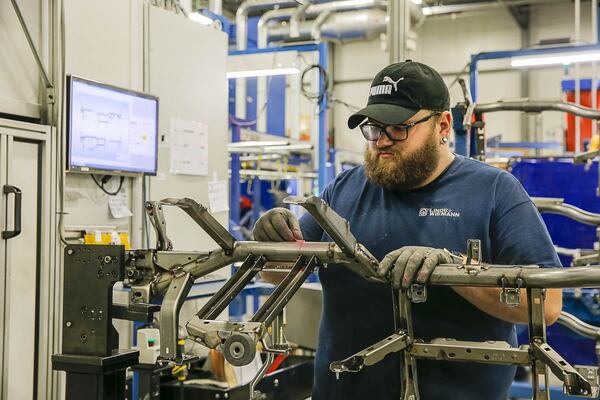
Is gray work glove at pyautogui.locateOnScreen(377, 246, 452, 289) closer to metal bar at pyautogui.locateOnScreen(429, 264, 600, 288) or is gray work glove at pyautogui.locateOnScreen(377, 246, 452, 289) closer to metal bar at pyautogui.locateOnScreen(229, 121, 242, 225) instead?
metal bar at pyautogui.locateOnScreen(429, 264, 600, 288)

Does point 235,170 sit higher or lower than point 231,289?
higher

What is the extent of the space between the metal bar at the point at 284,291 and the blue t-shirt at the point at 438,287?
0.41 metres

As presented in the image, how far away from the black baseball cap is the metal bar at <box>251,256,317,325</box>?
1.60ft

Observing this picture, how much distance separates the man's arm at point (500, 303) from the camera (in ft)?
5.53

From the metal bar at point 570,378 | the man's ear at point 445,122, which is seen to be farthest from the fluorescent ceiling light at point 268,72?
the metal bar at point 570,378

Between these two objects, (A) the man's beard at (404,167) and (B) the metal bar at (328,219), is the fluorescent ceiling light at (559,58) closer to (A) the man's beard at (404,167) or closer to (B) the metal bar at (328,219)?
(A) the man's beard at (404,167)

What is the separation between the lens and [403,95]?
72.6 inches

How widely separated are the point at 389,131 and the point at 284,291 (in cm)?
64

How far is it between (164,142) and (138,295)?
2415mm

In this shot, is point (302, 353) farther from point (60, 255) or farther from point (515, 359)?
point (515, 359)

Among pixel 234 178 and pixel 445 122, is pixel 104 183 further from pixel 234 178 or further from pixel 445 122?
pixel 234 178

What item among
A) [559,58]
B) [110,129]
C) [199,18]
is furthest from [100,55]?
[559,58]

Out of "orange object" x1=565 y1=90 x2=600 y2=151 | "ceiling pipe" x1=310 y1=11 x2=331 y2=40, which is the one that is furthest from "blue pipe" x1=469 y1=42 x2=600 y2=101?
"ceiling pipe" x1=310 y1=11 x2=331 y2=40

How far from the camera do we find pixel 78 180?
329cm
